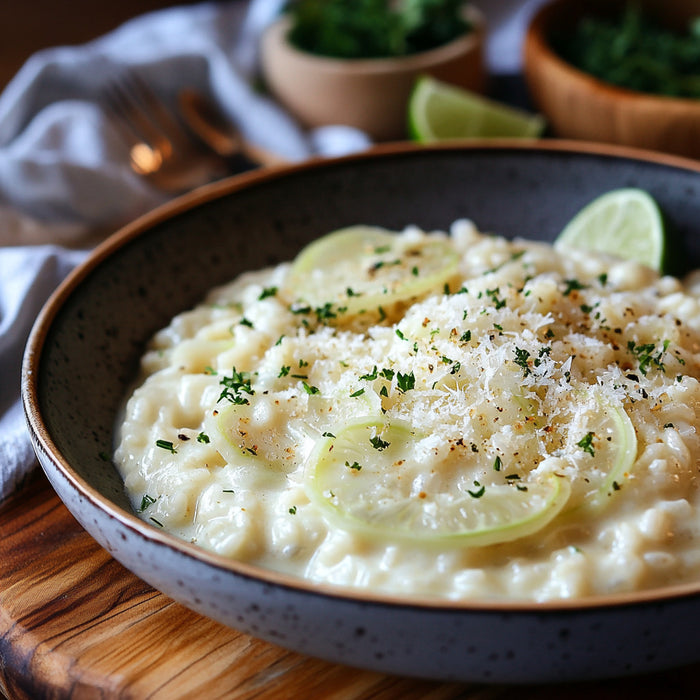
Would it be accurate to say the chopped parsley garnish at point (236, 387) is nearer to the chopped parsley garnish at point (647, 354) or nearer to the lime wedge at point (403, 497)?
the lime wedge at point (403, 497)

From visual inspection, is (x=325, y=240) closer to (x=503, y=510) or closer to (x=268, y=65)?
(x=503, y=510)

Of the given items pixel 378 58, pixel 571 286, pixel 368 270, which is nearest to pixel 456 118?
pixel 378 58

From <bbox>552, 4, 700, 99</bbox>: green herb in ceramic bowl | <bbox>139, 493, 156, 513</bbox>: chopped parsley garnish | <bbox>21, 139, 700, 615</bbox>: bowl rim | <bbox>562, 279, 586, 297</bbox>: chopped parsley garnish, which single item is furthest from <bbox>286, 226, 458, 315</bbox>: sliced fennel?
<bbox>552, 4, 700, 99</bbox>: green herb in ceramic bowl

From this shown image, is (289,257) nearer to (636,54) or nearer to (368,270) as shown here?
(368,270)

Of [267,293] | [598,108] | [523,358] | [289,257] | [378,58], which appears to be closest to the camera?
[523,358]

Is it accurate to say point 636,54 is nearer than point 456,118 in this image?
No

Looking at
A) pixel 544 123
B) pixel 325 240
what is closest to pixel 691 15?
pixel 544 123
